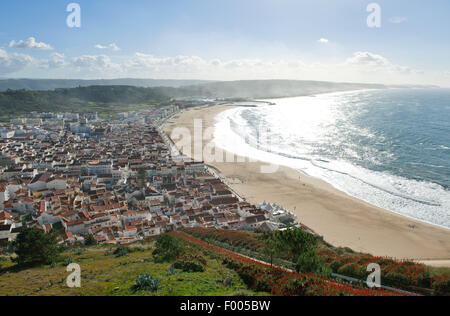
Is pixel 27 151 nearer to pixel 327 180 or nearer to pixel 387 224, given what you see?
pixel 327 180

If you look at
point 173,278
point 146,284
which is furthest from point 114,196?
point 146,284

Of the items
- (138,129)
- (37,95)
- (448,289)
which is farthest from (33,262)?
(37,95)

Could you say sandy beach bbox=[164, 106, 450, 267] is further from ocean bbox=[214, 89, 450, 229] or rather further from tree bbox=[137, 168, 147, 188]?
tree bbox=[137, 168, 147, 188]

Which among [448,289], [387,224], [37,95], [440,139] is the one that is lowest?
[387,224]

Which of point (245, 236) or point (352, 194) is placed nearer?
point (245, 236)

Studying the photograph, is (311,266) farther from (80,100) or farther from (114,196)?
(80,100)

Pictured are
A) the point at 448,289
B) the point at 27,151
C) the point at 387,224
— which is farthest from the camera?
the point at 27,151

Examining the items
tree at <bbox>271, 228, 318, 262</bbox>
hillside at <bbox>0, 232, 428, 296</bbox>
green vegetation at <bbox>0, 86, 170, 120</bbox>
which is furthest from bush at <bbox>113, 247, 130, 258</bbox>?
green vegetation at <bbox>0, 86, 170, 120</bbox>
